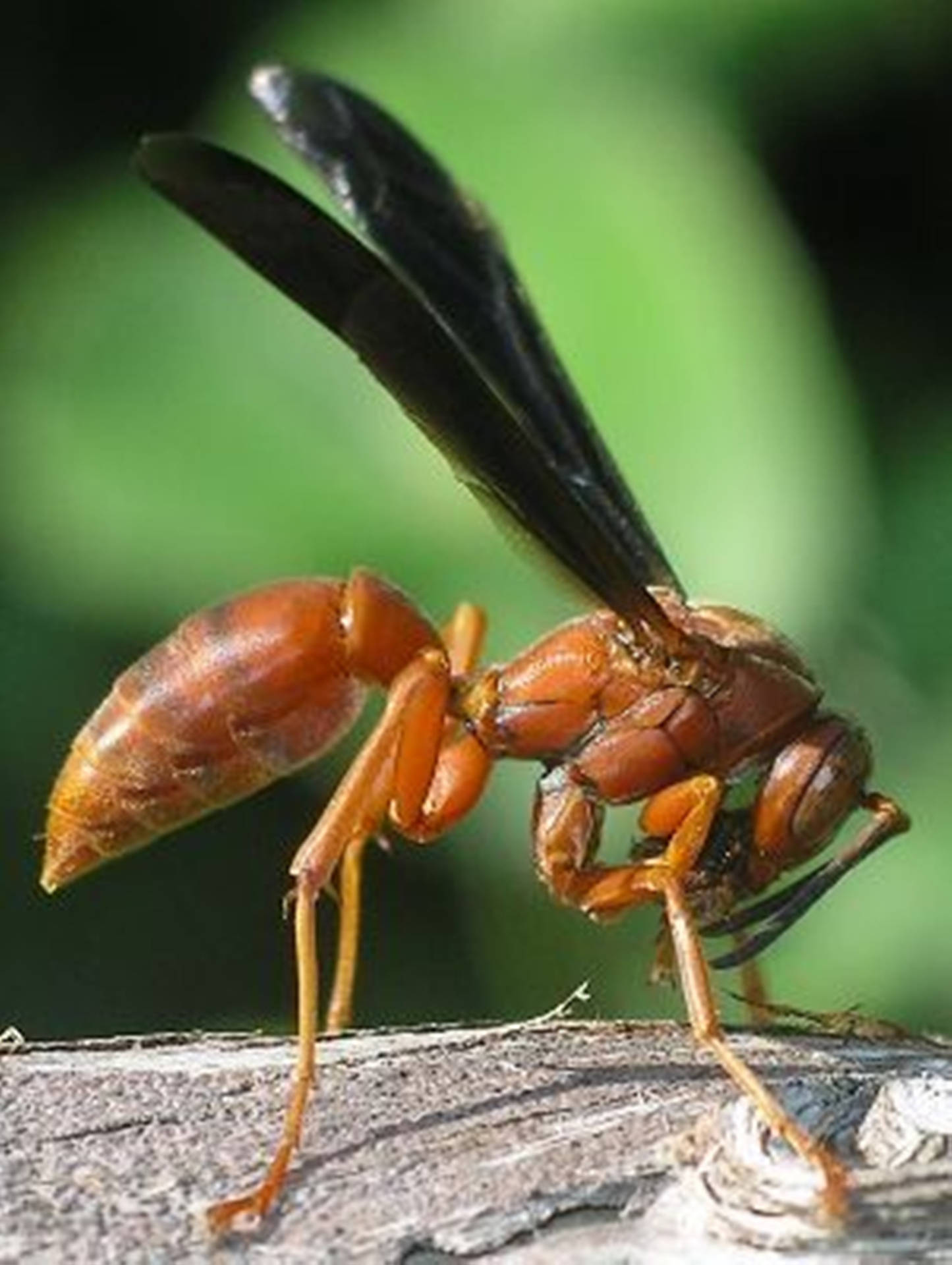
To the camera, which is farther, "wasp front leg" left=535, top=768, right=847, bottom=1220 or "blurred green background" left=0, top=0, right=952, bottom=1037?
"blurred green background" left=0, top=0, right=952, bottom=1037

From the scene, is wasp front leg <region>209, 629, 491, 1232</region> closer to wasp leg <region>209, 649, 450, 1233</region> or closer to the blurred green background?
wasp leg <region>209, 649, 450, 1233</region>

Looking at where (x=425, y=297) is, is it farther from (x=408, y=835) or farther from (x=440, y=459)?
(x=440, y=459)

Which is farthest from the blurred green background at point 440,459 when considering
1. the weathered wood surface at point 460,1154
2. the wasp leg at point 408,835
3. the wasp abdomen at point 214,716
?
the weathered wood surface at point 460,1154

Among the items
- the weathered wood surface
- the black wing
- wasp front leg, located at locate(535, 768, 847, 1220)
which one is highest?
the black wing

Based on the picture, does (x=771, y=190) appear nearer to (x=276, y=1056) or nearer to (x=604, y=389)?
(x=604, y=389)

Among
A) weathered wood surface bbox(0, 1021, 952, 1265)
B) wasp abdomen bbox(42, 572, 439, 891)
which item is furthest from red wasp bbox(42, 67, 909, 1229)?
weathered wood surface bbox(0, 1021, 952, 1265)

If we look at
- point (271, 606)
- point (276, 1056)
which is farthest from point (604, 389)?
point (276, 1056)

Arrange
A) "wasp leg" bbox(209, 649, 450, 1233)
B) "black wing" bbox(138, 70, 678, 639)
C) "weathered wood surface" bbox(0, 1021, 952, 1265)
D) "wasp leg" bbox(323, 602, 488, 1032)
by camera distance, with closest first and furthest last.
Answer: "weathered wood surface" bbox(0, 1021, 952, 1265)
"wasp leg" bbox(209, 649, 450, 1233)
"black wing" bbox(138, 70, 678, 639)
"wasp leg" bbox(323, 602, 488, 1032)

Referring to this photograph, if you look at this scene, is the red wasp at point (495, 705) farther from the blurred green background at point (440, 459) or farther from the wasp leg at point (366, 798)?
the blurred green background at point (440, 459)

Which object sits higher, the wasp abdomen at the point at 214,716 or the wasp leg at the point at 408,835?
the wasp abdomen at the point at 214,716
